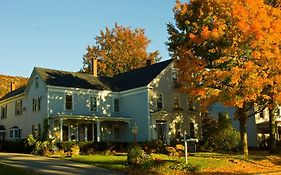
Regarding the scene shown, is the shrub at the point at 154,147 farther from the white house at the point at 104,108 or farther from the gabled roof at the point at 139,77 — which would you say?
the gabled roof at the point at 139,77

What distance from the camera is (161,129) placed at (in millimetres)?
38562

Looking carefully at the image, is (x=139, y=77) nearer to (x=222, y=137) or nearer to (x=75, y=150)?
(x=222, y=137)

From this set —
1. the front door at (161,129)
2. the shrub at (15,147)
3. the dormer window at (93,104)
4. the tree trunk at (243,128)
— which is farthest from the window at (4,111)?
the tree trunk at (243,128)

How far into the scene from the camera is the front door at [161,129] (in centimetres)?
A: 3814

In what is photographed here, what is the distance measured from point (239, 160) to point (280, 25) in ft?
30.5

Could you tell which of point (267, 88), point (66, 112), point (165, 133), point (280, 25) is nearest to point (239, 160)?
point (267, 88)

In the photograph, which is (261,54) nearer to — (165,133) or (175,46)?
(175,46)

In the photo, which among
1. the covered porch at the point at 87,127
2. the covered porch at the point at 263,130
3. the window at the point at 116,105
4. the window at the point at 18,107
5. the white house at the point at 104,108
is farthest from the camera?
the covered porch at the point at 263,130

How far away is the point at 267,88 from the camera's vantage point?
85.8ft

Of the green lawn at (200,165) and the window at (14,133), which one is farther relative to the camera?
the window at (14,133)

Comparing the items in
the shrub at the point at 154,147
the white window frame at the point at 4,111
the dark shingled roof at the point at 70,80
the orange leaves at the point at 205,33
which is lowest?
the shrub at the point at 154,147

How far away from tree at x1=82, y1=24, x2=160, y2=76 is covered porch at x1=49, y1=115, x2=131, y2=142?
951 inches

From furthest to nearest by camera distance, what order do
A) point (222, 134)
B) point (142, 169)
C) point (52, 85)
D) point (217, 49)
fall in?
1. point (52, 85)
2. point (222, 134)
3. point (217, 49)
4. point (142, 169)

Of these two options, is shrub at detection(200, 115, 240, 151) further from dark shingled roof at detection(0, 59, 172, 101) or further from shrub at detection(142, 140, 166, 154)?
dark shingled roof at detection(0, 59, 172, 101)
